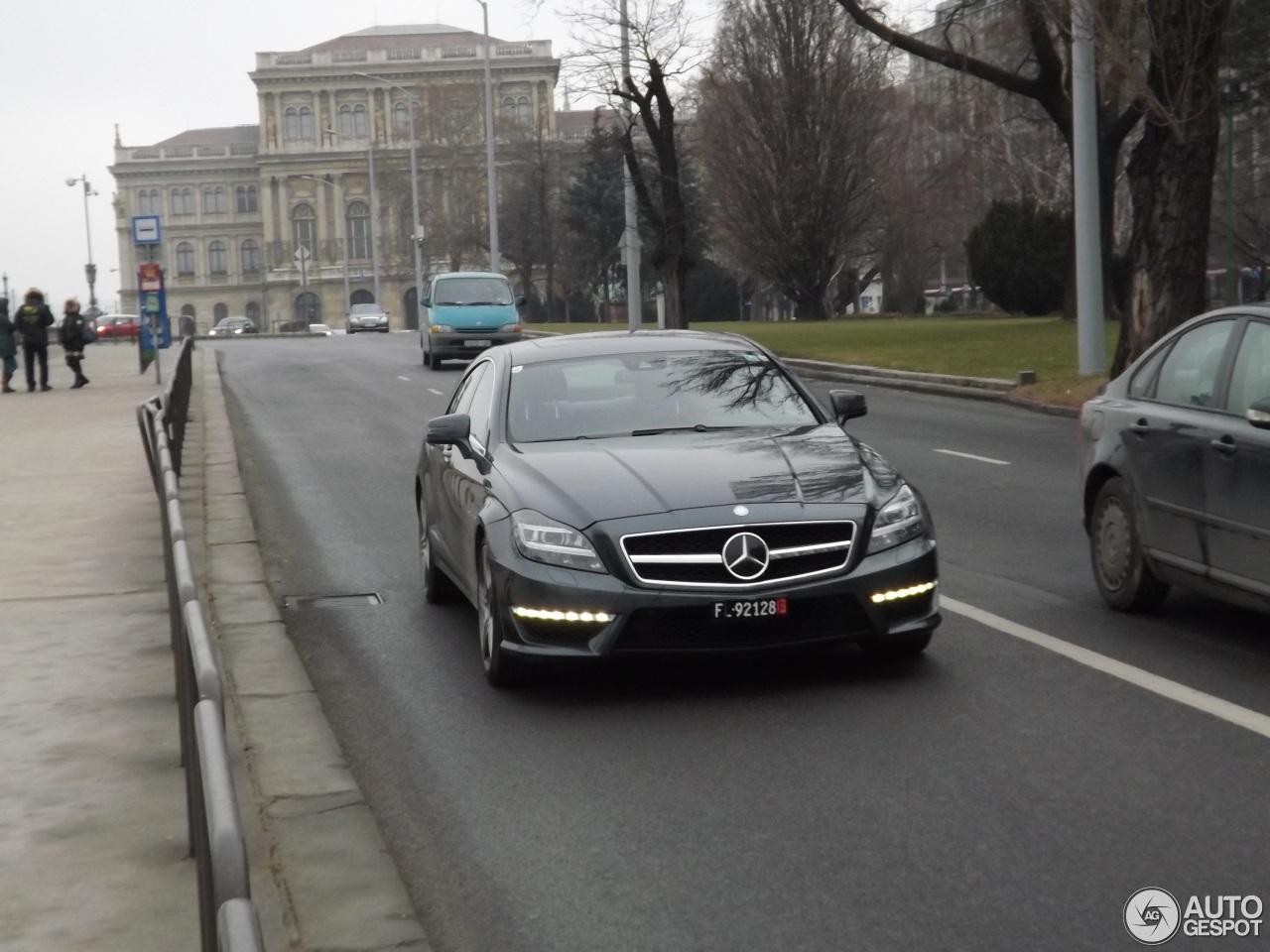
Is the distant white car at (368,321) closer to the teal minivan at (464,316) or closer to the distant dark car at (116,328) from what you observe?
the distant dark car at (116,328)

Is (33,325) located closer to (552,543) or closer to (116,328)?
(552,543)

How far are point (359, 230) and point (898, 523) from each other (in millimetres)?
138146

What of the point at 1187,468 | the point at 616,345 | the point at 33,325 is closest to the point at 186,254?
the point at 33,325

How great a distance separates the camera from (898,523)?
7672 mm

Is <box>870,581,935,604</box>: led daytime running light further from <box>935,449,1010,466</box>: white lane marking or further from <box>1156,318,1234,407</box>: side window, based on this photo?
<box>935,449,1010,466</box>: white lane marking

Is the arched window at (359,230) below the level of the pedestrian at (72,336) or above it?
above

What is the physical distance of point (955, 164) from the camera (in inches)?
2317

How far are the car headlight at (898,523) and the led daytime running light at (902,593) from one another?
0.17 meters

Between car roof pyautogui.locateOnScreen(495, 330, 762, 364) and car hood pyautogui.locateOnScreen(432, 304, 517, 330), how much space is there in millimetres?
28249

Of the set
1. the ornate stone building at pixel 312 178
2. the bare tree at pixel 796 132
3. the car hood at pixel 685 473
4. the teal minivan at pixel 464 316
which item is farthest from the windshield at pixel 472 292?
the ornate stone building at pixel 312 178

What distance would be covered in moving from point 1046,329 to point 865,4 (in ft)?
28.1

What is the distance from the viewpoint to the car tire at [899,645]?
7.66m

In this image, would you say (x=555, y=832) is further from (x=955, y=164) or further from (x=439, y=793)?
(x=955, y=164)

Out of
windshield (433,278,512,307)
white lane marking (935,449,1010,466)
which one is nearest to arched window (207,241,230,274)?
windshield (433,278,512,307)
